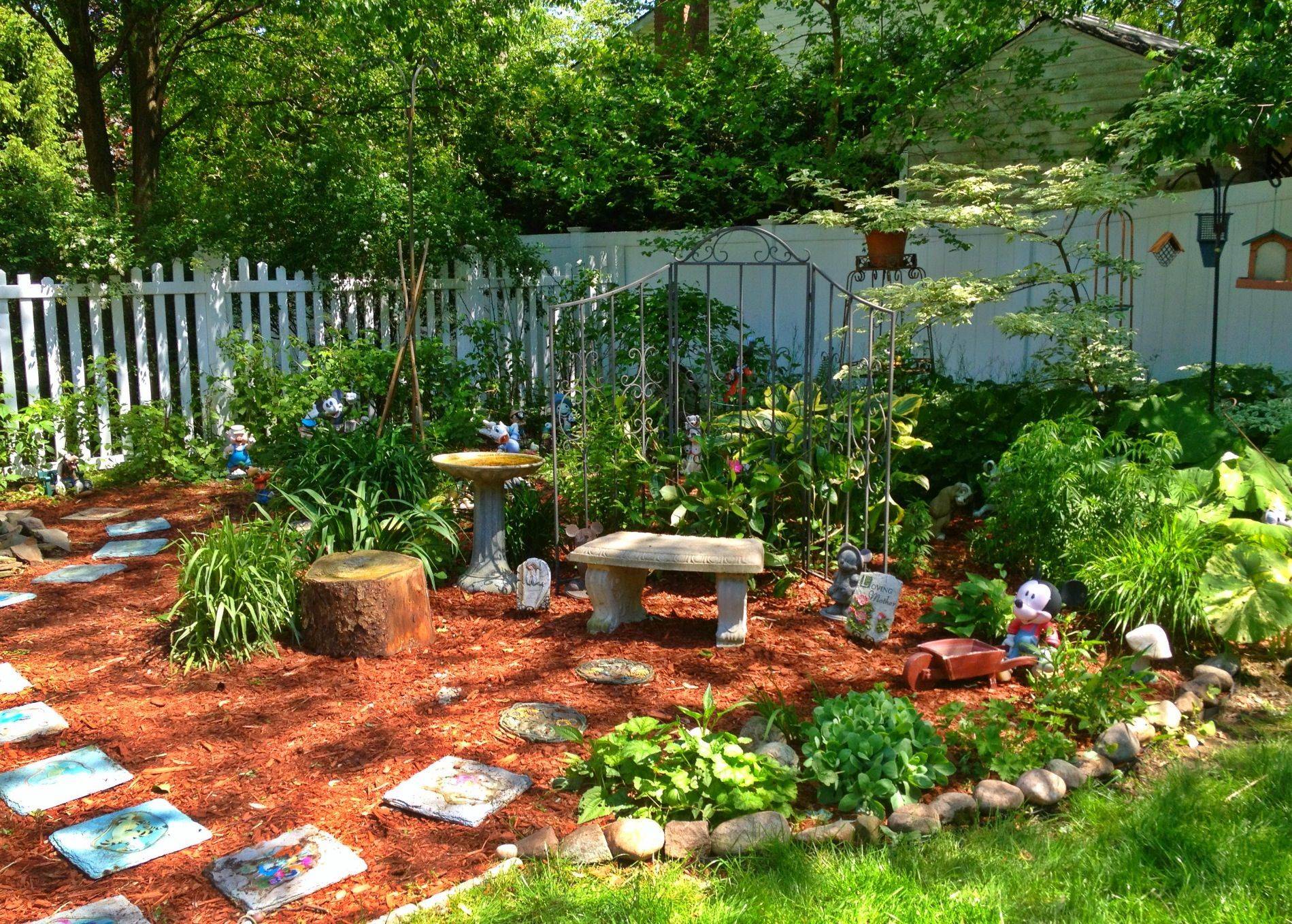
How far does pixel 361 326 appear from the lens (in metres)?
9.57

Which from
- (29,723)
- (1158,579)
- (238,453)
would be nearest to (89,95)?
(238,453)

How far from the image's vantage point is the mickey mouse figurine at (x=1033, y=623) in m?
4.12

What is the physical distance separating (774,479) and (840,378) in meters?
1.50

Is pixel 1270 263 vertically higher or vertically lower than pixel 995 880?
higher

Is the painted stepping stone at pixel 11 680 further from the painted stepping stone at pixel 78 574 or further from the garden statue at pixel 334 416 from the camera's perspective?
the garden statue at pixel 334 416

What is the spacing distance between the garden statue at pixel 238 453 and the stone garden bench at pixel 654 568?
3.41m

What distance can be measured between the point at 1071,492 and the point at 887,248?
3284mm

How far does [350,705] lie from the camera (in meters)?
3.93

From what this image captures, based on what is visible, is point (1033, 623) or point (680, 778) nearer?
point (680, 778)

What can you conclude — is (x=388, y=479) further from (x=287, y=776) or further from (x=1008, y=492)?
(x=1008, y=492)

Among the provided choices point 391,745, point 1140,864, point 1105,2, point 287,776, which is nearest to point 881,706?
point 1140,864

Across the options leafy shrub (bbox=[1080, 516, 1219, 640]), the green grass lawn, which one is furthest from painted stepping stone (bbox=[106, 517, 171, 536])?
leafy shrub (bbox=[1080, 516, 1219, 640])

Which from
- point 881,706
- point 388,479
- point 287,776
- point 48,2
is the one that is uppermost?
point 48,2

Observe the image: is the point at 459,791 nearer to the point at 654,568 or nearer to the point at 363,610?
the point at 363,610
